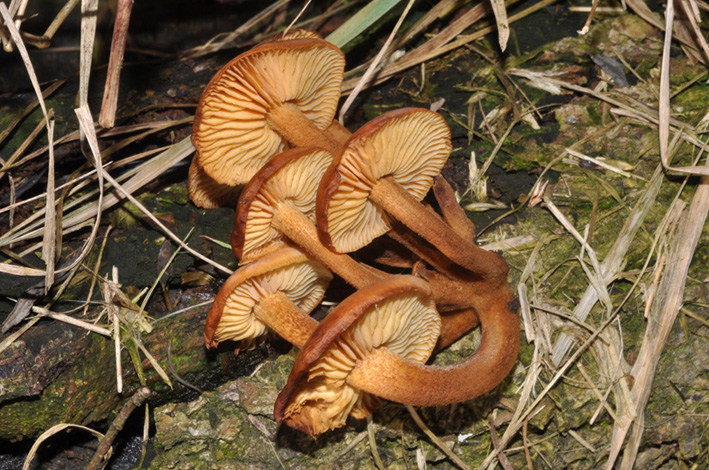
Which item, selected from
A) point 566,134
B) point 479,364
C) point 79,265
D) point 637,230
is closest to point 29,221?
point 79,265

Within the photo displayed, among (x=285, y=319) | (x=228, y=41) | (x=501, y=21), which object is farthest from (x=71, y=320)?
(x=501, y=21)

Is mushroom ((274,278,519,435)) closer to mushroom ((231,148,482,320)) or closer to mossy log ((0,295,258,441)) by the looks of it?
mushroom ((231,148,482,320))

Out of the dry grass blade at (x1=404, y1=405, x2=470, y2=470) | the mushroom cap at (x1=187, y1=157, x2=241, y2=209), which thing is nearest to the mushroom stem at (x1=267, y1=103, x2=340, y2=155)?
the mushroom cap at (x1=187, y1=157, x2=241, y2=209)

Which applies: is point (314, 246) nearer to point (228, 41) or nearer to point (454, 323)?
point (454, 323)

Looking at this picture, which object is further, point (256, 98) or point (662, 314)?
point (662, 314)

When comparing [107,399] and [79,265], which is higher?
[79,265]

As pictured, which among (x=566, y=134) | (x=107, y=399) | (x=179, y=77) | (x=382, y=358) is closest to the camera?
(x=382, y=358)

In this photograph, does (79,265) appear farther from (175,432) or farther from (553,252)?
(553,252)
